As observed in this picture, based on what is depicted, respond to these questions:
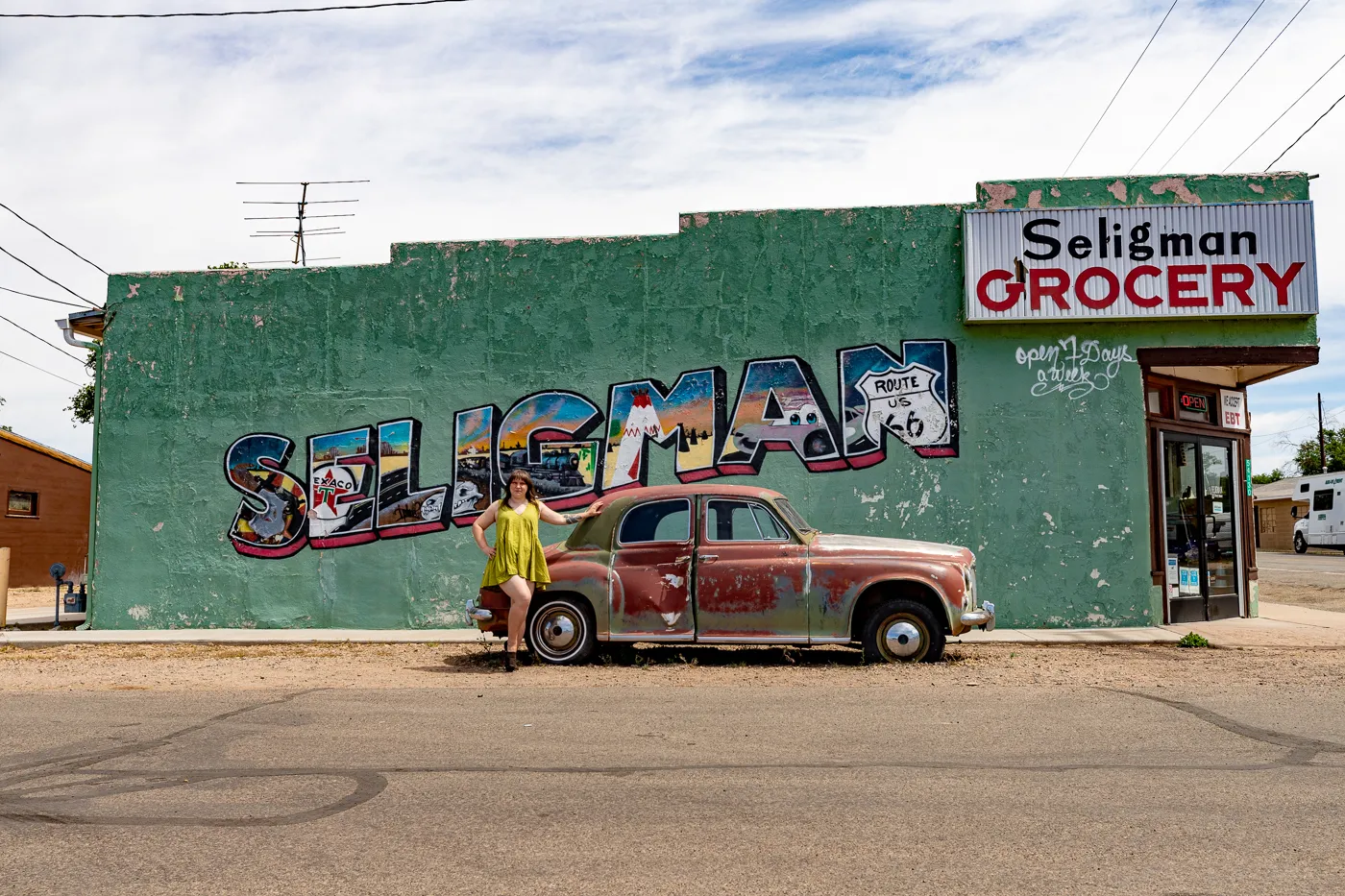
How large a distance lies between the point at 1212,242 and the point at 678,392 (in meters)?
6.89

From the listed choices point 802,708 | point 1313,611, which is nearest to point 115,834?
point 802,708

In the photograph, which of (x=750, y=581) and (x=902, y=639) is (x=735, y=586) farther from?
(x=902, y=639)

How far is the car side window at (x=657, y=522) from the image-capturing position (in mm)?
10688

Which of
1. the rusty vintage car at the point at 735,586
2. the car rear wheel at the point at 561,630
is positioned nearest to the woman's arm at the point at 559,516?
the rusty vintage car at the point at 735,586

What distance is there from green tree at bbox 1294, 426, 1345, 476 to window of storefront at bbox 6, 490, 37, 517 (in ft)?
229

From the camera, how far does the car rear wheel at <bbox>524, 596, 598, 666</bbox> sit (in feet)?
34.9

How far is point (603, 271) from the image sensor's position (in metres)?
14.6

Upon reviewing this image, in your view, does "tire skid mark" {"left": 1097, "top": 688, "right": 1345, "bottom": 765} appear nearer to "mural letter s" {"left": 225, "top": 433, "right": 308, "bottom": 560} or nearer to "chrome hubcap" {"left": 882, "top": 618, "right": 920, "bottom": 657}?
"chrome hubcap" {"left": 882, "top": 618, "right": 920, "bottom": 657}

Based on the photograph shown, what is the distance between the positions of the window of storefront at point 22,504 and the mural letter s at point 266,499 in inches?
619

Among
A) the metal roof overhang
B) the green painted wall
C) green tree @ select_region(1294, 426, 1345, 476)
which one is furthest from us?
green tree @ select_region(1294, 426, 1345, 476)

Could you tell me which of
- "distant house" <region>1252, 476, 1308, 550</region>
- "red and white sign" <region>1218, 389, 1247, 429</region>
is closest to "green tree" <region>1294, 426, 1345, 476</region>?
"distant house" <region>1252, 476, 1308, 550</region>

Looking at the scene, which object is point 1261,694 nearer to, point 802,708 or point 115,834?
point 802,708

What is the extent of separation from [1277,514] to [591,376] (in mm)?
52621

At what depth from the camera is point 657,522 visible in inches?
423
